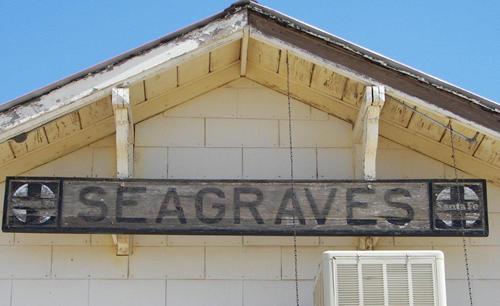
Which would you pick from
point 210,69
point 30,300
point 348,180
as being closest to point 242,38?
point 210,69

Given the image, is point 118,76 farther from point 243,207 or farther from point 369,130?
point 369,130

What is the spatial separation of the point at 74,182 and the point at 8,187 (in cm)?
55

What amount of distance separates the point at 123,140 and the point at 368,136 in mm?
2083

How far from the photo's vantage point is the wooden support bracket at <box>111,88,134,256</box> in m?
9.52

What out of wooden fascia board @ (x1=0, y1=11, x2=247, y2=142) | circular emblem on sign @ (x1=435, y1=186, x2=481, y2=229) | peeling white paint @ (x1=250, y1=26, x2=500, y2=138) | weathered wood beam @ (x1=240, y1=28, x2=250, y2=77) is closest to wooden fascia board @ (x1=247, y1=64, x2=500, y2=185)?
weathered wood beam @ (x1=240, y1=28, x2=250, y2=77)

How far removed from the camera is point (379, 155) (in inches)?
411

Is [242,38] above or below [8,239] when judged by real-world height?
above

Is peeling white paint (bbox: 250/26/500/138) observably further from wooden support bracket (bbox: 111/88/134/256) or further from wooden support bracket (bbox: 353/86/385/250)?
wooden support bracket (bbox: 111/88/134/256)

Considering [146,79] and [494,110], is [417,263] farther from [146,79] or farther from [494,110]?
[146,79]

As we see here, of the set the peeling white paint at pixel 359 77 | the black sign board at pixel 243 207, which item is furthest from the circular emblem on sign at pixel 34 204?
the peeling white paint at pixel 359 77

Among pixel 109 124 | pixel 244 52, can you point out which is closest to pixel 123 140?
pixel 109 124

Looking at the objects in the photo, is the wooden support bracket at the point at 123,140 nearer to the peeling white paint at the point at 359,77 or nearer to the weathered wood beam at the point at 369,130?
the peeling white paint at the point at 359,77

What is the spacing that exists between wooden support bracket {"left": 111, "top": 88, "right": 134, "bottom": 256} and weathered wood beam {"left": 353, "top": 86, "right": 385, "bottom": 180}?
78.9 inches

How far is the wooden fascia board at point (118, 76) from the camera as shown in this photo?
9.32 m
